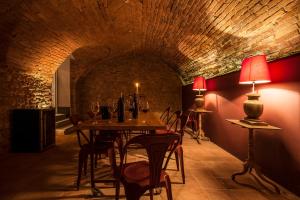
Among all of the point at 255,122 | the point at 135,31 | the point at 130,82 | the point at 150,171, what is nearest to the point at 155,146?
the point at 150,171

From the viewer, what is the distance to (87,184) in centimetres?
251

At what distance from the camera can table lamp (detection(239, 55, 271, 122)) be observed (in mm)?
2373

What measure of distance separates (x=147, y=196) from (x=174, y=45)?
4.72m

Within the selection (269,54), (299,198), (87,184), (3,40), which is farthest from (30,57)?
(299,198)

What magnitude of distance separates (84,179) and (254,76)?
2607mm

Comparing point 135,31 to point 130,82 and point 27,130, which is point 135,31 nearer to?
point 27,130

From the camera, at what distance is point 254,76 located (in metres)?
2.42

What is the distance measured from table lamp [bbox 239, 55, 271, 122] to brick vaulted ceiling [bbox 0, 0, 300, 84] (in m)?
0.41

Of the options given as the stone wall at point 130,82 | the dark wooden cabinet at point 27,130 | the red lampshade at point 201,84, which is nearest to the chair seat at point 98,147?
the dark wooden cabinet at point 27,130

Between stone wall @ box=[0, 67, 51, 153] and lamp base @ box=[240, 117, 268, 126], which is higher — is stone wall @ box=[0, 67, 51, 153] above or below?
above

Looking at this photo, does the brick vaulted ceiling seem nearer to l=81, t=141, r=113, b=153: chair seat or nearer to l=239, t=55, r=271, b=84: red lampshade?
l=239, t=55, r=271, b=84: red lampshade

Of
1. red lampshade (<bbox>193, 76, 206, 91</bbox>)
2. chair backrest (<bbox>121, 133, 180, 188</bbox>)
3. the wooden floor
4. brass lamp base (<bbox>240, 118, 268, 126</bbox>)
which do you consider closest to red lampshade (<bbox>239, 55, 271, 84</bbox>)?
brass lamp base (<bbox>240, 118, 268, 126</bbox>)

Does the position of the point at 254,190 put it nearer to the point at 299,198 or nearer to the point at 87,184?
the point at 299,198

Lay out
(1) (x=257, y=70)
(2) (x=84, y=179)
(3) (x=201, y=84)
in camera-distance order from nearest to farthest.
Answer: (1) (x=257, y=70) < (2) (x=84, y=179) < (3) (x=201, y=84)
